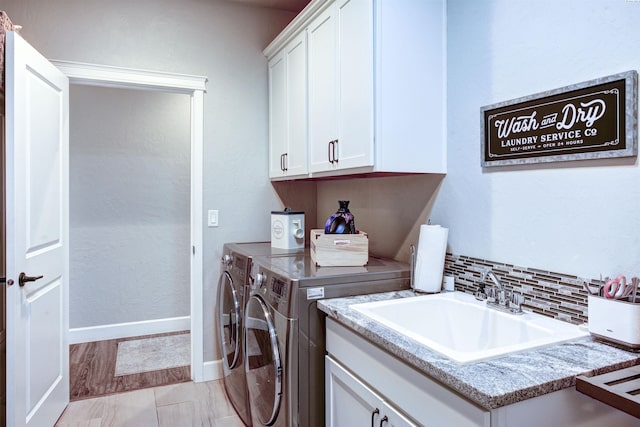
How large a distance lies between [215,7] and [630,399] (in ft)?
10.0

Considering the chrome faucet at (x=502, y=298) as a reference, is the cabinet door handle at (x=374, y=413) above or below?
below

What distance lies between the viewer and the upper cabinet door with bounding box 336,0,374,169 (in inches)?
71.5

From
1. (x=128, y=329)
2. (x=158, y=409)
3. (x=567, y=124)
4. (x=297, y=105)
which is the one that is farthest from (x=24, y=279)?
(x=567, y=124)

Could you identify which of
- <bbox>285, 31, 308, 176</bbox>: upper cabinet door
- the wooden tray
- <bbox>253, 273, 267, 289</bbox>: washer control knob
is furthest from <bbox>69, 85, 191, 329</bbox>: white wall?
the wooden tray

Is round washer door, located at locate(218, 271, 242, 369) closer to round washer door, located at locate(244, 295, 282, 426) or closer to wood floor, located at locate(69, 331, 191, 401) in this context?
round washer door, located at locate(244, 295, 282, 426)

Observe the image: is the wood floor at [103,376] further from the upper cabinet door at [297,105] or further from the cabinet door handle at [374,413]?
the cabinet door handle at [374,413]

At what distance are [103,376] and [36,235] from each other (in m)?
1.41

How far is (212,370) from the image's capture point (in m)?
2.94

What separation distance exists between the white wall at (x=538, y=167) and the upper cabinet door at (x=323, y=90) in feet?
1.85

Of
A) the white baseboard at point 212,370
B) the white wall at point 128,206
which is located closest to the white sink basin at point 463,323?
the white baseboard at point 212,370

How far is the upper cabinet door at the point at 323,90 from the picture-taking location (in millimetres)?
2122

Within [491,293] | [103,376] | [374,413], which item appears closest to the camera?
[374,413]

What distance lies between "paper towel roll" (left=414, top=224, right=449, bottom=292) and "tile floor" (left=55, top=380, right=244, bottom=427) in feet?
4.44

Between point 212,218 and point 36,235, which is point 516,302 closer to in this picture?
point 212,218
